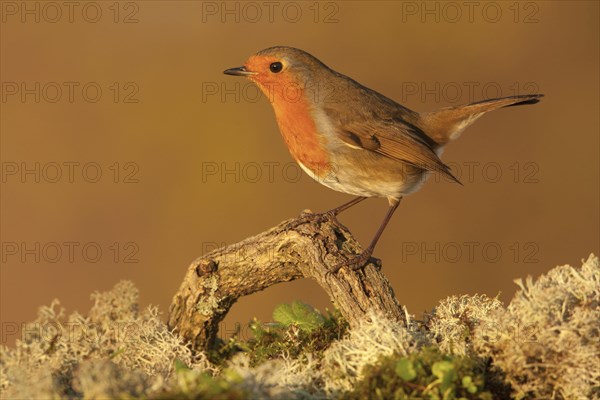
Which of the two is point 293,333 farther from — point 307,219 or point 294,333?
point 307,219

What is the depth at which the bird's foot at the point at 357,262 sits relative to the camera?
320 cm

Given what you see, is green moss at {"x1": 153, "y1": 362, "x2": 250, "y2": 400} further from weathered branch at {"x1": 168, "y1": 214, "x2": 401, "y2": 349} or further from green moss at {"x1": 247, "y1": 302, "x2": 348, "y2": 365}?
weathered branch at {"x1": 168, "y1": 214, "x2": 401, "y2": 349}

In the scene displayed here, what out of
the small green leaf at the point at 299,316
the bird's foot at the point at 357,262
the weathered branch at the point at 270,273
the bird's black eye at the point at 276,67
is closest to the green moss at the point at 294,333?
the small green leaf at the point at 299,316

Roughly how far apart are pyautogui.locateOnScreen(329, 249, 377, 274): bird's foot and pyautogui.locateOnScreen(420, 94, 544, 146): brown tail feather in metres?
1.46

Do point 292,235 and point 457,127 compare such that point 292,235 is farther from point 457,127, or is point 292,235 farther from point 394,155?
point 457,127

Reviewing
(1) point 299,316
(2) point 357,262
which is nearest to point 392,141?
(2) point 357,262

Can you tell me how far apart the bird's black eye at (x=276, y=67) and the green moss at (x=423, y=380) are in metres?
2.42

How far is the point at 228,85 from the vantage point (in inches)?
262

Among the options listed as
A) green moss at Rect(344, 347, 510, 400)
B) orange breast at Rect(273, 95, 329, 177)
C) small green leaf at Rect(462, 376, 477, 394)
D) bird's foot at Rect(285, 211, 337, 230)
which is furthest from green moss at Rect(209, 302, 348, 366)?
orange breast at Rect(273, 95, 329, 177)

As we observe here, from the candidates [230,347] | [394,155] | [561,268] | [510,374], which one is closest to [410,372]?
[510,374]

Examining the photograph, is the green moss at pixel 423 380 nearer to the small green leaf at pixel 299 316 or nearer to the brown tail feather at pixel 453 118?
the small green leaf at pixel 299 316

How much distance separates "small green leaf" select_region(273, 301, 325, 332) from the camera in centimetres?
324

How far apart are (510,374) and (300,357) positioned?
0.90 meters

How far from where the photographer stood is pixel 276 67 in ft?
14.2
